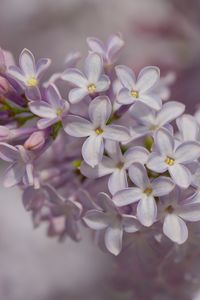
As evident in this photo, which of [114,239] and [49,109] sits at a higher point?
[49,109]

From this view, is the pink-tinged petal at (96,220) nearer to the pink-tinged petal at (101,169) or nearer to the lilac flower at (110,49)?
the pink-tinged petal at (101,169)

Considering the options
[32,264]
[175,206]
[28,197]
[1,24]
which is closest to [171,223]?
[175,206]

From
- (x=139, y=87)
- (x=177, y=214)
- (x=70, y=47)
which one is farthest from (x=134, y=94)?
(x=70, y=47)

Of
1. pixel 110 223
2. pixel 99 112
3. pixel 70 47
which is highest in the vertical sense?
pixel 99 112

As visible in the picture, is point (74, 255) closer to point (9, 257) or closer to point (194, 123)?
point (9, 257)

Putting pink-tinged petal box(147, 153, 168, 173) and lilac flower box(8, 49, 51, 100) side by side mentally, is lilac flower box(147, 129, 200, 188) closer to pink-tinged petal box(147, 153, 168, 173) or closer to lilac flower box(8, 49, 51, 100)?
pink-tinged petal box(147, 153, 168, 173)

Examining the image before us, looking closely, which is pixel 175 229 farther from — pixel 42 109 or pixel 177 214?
pixel 42 109
